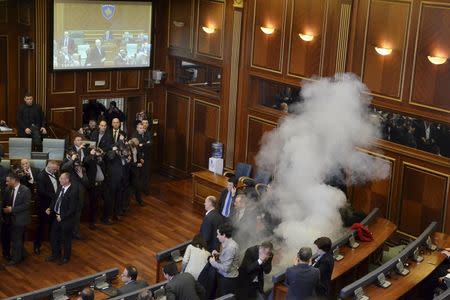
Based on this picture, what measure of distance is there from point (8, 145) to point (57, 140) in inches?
38.0

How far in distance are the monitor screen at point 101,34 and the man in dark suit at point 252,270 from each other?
659 centimetres

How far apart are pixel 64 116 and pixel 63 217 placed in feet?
13.7

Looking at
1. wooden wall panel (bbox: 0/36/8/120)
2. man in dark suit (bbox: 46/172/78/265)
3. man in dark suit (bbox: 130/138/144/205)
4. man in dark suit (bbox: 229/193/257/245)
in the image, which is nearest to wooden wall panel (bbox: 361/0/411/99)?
man in dark suit (bbox: 229/193/257/245)

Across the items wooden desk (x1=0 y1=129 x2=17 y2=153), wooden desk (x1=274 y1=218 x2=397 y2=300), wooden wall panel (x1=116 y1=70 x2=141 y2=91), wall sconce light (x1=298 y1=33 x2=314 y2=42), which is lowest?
wooden desk (x1=274 y1=218 x2=397 y2=300)

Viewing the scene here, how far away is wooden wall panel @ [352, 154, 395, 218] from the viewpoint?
10750mm

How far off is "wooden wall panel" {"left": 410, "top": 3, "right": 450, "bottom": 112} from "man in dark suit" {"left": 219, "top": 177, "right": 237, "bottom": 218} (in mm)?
2766

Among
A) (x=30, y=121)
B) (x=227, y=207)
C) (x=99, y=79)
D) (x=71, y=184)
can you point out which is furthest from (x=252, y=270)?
(x=99, y=79)

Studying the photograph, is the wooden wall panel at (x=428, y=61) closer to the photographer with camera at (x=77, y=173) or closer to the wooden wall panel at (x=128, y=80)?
the photographer with camera at (x=77, y=173)

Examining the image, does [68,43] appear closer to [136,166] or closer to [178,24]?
[178,24]

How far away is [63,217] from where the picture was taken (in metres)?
9.69

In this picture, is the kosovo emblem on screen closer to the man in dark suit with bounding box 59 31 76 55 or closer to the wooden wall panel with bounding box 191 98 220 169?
the man in dark suit with bounding box 59 31 76 55

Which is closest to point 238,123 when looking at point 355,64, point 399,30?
point 355,64

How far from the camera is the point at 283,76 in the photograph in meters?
12.0

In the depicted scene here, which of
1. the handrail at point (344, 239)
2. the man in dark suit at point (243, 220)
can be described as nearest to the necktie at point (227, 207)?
the man in dark suit at point (243, 220)
